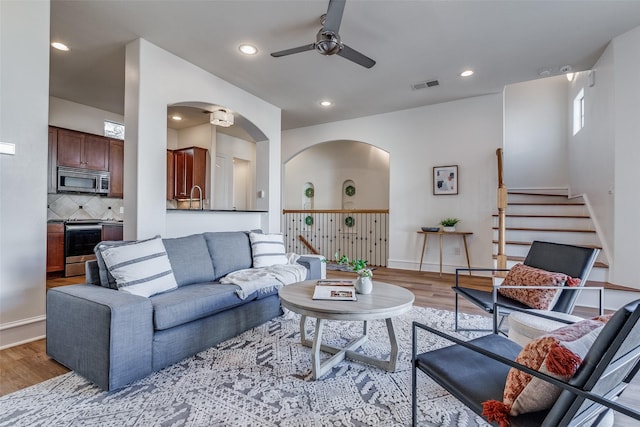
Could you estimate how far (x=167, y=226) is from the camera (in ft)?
11.9

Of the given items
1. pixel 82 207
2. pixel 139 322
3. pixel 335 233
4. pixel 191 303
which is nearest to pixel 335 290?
pixel 191 303

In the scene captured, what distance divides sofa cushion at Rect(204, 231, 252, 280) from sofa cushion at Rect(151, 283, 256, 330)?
430 millimetres

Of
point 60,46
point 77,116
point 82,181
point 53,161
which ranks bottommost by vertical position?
point 82,181

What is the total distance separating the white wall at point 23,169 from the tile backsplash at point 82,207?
317 cm

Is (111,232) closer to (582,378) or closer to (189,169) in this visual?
(189,169)

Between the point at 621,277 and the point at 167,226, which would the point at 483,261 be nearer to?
the point at 621,277

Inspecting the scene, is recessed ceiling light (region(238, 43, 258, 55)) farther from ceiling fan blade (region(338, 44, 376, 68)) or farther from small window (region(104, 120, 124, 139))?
small window (region(104, 120, 124, 139))

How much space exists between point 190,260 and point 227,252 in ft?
1.50

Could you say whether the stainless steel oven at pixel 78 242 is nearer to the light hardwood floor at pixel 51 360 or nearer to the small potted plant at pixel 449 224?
the light hardwood floor at pixel 51 360

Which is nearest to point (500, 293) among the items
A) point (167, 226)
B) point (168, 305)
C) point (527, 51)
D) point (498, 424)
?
point (498, 424)

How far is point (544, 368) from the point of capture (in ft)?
2.95

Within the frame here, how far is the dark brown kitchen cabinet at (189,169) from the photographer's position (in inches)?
245

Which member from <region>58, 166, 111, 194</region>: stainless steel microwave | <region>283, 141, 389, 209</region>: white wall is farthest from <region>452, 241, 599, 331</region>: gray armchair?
<region>58, 166, 111, 194</region>: stainless steel microwave

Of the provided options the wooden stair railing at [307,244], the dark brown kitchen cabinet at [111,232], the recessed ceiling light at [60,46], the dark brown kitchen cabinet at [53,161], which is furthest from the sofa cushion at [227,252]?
the wooden stair railing at [307,244]
